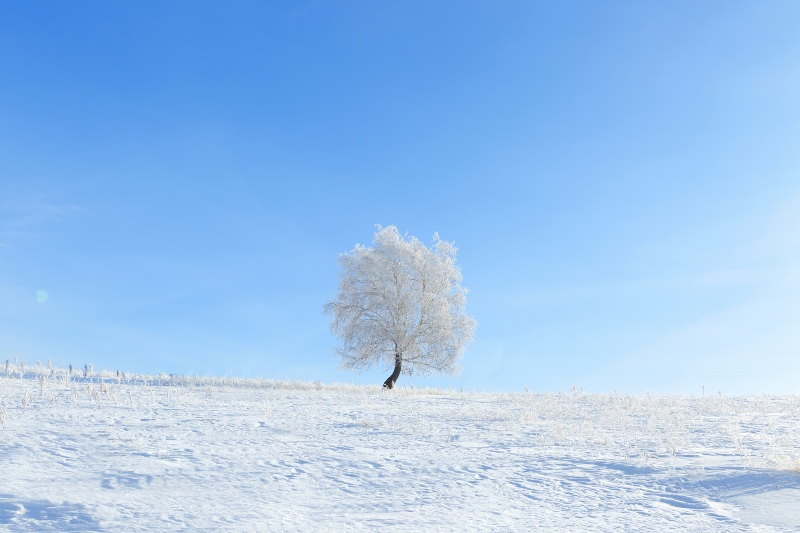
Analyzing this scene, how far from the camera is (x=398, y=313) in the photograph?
34.5 m

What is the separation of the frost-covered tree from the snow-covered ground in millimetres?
17910

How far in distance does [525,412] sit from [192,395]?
936 centimetres

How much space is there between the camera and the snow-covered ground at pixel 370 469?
8297mm

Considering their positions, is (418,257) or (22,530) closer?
(22,530)

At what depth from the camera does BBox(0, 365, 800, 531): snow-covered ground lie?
830cm

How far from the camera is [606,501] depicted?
9.28 m

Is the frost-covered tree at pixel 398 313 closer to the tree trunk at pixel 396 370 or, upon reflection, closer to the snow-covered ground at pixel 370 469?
the tree trunk at pixel 396 370

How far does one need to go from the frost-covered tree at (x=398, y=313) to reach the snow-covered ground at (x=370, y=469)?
705 inches

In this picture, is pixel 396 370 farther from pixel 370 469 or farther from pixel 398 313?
pixel 370 469

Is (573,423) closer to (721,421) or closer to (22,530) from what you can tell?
(721,421)

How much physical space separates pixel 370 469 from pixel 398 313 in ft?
79.0

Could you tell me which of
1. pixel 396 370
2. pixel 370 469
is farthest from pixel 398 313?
pixel 370 469

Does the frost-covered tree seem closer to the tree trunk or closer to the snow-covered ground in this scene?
the tree trunk

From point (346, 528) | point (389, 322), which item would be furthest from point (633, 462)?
point (389, 322)
